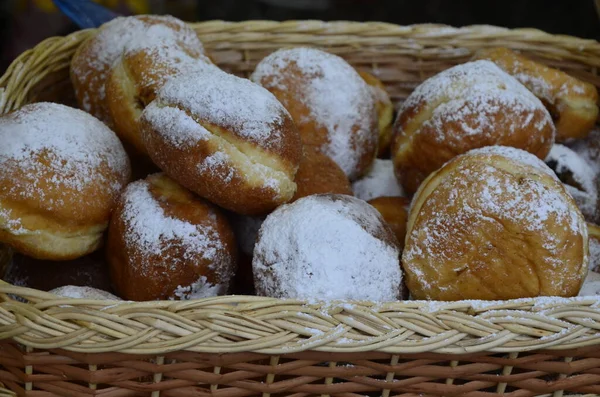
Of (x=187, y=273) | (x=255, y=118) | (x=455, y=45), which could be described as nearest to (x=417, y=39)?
(x=455, y=45)

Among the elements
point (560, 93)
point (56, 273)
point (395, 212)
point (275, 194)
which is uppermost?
point (560, 93)

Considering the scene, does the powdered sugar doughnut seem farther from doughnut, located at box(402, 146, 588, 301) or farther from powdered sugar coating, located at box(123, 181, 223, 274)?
powdered sugar coating, located at box(123, 181, 223, 274)

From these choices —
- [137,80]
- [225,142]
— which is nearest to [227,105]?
[225,142]

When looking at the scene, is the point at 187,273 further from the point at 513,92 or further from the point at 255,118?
the point at 513,92

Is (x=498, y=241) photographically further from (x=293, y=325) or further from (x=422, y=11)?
(x=422, y=11)

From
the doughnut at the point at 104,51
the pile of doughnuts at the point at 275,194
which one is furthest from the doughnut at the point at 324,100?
the doughnut at the point at 104,51

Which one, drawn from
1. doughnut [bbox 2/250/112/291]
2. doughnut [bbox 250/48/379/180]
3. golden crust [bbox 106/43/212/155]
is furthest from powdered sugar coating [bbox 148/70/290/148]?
doughnut [bbox 2/250/112/291]
